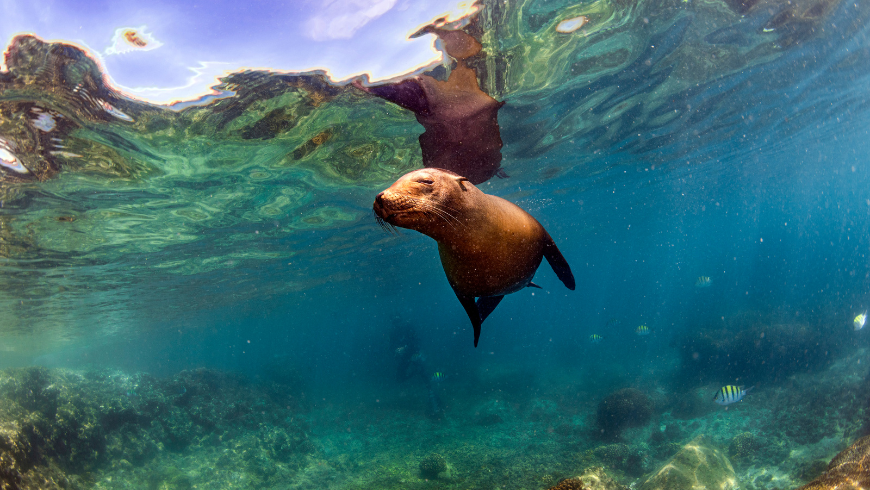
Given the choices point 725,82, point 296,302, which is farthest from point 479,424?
point 296,302

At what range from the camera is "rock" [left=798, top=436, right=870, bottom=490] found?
4.37 meters

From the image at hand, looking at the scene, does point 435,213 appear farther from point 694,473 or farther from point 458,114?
point 694,473

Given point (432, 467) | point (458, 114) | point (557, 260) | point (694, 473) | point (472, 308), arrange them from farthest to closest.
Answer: point (432, 467), point (458, 114), point (694, 473), point (557, 260), point (472, 308)

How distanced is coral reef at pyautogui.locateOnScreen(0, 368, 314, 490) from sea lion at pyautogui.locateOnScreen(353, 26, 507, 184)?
12117 mm

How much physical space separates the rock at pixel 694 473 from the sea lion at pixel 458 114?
6.39 meters

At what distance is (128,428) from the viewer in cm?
1476

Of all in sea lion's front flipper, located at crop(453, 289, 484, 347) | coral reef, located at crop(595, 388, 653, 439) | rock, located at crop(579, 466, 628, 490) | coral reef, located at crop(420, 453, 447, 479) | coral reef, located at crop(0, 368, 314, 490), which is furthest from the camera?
coral reef, located at crop(595, 388, 653, 439)

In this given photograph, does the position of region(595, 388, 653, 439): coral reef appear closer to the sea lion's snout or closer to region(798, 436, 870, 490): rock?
region(798, 436, 870, 490): rock

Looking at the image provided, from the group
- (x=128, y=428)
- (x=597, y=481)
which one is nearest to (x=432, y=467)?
(x=597, y=481)

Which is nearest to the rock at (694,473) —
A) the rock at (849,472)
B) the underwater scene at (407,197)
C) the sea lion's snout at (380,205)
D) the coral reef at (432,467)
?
the underwater scene at (407,197)

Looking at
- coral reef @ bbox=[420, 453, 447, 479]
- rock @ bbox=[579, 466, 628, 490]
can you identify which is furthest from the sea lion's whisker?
coral reef @ bbox=[420, 453, 447, 479]

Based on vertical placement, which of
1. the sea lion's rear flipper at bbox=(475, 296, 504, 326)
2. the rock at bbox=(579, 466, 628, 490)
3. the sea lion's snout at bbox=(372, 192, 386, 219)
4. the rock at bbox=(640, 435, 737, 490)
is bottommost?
the rock at bbox=(640, 435, 737, 490)

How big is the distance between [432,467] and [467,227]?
10819 millimetres

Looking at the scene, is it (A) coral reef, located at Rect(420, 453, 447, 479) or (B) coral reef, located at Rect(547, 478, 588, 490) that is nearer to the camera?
(B) coral reef, located at Rect(547, 478, 588, 490)
